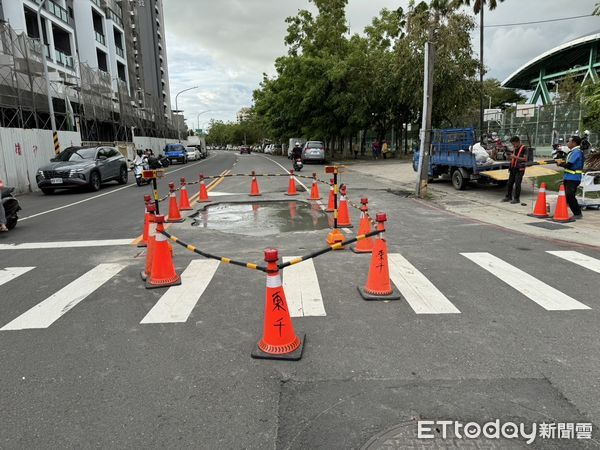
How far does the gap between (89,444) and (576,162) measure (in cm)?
1067

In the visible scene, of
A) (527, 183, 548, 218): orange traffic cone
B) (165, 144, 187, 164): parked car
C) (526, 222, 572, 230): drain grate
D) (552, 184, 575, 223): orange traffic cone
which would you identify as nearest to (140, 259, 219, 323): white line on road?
(526, 222, 572, 230): drain grate

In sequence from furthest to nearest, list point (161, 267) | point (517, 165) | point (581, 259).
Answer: point (517, 165) → point (581, 259) → point (161, 267)

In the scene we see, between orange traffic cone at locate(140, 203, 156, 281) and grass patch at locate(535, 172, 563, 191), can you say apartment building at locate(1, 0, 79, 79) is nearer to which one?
orange traffic cone at locate(140, 203, 156, 281)

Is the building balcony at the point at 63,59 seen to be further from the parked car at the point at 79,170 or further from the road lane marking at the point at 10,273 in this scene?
the road lane marking at the point at 10,273

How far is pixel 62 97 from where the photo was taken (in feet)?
92.5

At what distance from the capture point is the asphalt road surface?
2908mm

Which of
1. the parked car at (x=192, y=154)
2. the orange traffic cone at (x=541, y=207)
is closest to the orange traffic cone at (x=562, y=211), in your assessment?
the orange traffic cone at (x=541, y=207)

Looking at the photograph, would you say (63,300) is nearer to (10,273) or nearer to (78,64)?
(10,273)

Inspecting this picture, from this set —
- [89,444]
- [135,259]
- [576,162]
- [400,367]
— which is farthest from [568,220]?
[89,444]

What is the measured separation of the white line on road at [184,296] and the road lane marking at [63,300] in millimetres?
1036

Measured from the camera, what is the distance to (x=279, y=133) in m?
58.2

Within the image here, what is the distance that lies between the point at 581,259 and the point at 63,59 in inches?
1527

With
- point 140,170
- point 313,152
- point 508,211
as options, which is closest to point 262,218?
point 508,211

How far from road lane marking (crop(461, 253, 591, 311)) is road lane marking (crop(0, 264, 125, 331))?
541 cm
